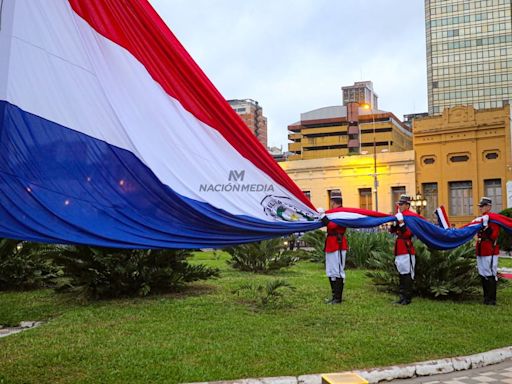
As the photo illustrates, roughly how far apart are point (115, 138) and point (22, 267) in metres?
9.14

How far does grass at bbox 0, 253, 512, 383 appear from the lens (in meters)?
5.55

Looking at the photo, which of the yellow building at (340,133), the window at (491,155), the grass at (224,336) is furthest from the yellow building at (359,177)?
the grass at (224,336)

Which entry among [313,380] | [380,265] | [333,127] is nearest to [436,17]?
[333,127]

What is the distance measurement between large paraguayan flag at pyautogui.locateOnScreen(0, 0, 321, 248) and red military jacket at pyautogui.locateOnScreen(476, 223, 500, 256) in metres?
6.59

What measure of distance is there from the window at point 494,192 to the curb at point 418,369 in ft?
153

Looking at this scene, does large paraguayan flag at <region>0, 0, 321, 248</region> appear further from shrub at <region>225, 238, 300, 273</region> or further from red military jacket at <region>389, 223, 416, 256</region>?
shrub at <region>225, 238, 300, 273</region>

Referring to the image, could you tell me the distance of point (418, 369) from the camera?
586 centimetres

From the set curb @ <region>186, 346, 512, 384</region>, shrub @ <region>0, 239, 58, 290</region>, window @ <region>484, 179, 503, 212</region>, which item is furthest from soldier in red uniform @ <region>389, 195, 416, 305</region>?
window @ <region>484, 179, 503, 212</region>

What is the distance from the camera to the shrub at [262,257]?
1509cm

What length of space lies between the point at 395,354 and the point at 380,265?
512 centimetres

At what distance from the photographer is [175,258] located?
1057cm

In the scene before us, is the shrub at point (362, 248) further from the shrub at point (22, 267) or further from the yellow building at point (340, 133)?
the yellow building at point (340, 133)

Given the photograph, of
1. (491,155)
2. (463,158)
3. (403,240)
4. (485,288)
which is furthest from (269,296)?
(463,158)

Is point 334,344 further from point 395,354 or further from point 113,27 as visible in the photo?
point 113,27
